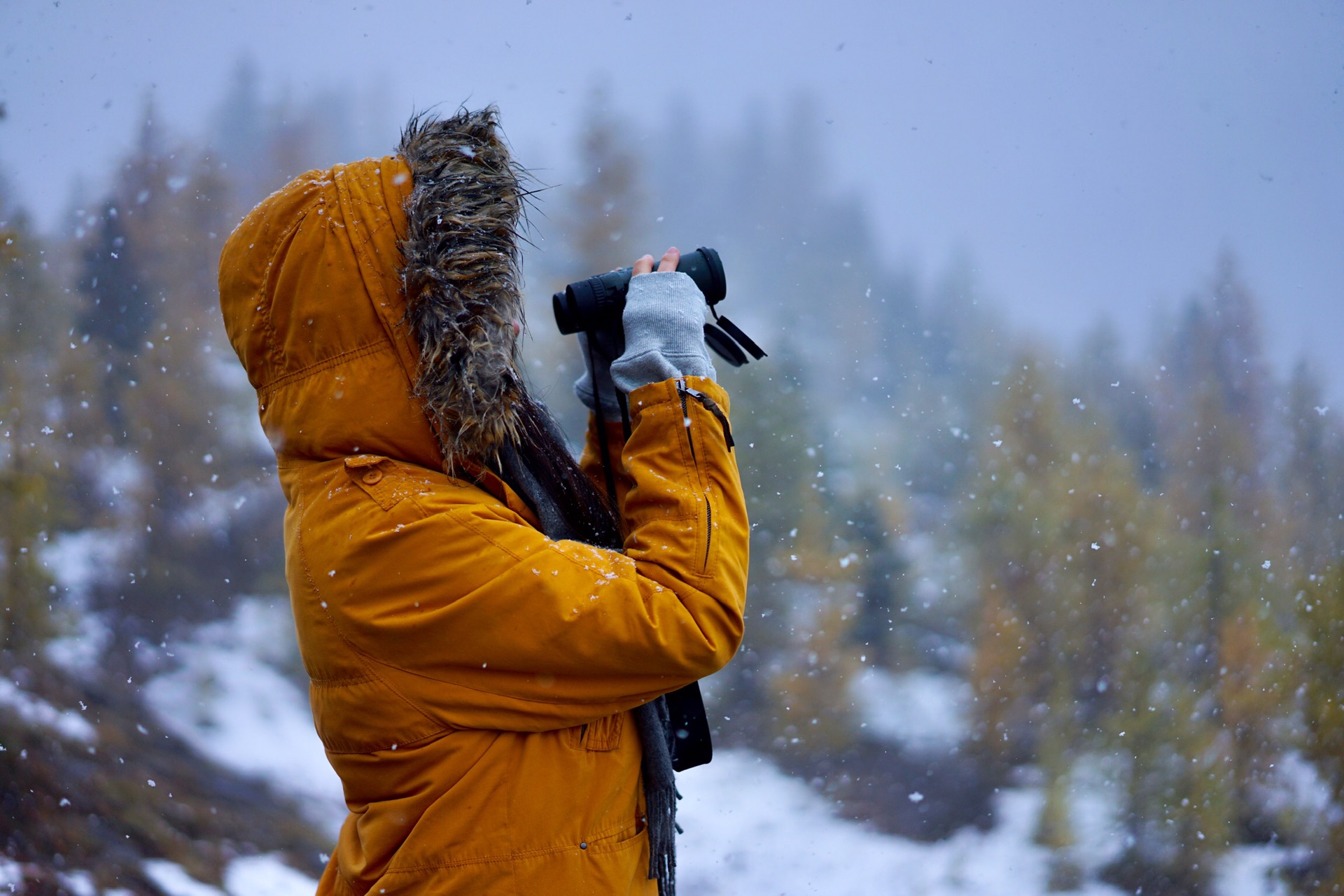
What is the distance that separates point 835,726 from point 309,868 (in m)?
1.39

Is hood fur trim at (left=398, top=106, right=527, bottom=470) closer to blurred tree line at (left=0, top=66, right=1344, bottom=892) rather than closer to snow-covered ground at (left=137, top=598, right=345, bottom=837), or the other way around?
blurred tree line at (left=0, top=66, right=1344, bottom=892)

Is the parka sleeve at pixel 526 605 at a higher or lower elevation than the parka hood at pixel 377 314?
lower

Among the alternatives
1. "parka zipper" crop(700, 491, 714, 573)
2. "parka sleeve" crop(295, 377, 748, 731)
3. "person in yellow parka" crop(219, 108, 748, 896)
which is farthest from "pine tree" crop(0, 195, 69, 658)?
"parka zipper" crop(700, 491, 714, 573)

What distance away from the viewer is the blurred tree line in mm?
2160

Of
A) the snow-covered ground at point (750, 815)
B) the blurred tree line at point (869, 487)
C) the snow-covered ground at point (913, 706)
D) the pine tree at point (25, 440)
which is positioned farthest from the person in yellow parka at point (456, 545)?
the pine tree at point (25, 440)

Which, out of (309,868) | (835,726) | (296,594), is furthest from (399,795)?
(835,726)

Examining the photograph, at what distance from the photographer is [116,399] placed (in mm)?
2178

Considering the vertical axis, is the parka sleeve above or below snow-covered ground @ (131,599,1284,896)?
below

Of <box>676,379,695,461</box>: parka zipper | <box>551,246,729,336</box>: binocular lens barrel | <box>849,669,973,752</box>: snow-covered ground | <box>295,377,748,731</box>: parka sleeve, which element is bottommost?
<box>295,377,748,731</box>: parka sleeve

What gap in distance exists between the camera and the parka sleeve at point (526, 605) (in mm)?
688

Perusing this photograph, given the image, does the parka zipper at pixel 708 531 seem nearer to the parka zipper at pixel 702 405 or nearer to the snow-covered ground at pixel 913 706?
the parka zipper at pixel 702 405

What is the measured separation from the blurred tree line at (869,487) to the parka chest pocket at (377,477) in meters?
1.37

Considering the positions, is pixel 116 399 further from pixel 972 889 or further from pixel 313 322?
pixel 972 889

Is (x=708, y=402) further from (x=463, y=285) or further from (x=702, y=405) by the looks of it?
(x=463, y=285)
